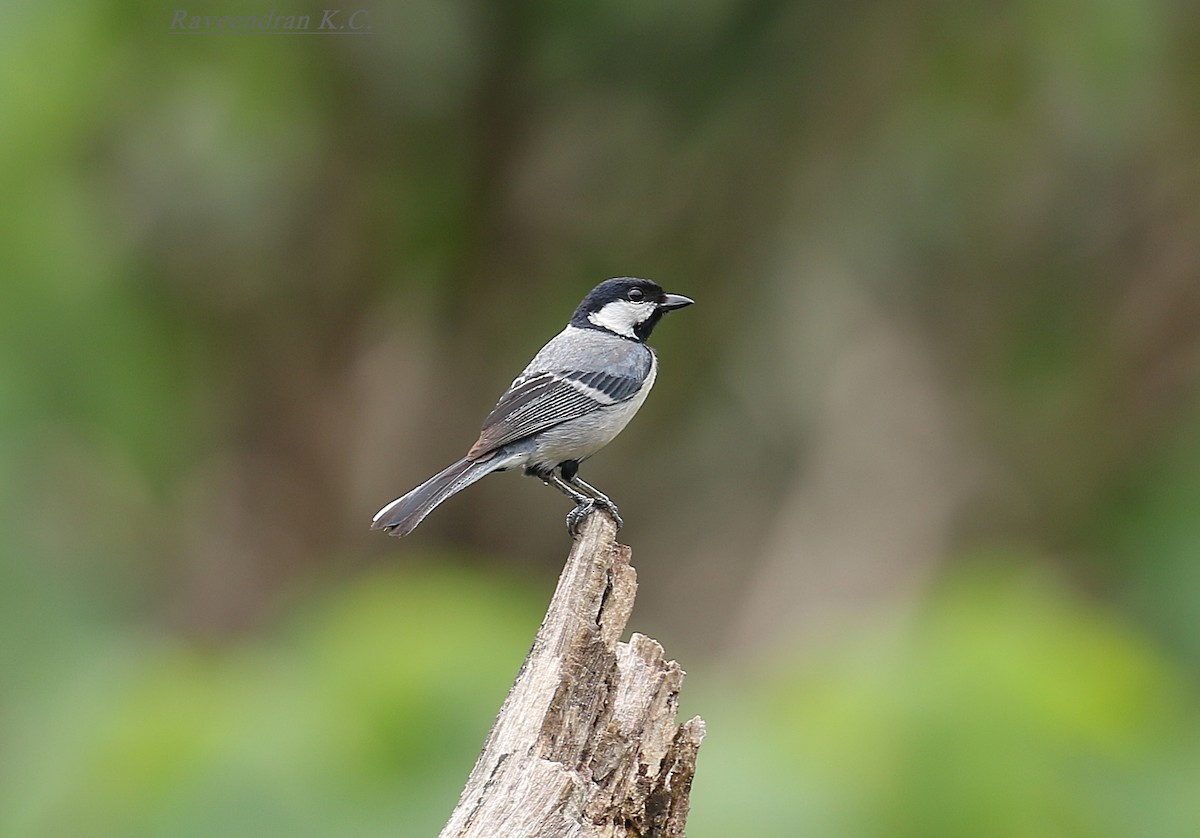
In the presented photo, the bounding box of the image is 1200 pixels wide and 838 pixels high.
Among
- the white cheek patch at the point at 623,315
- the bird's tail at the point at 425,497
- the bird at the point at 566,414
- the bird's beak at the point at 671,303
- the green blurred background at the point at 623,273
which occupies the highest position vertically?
the green blurred background at the point at 623,273

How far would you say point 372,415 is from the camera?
9836 mm

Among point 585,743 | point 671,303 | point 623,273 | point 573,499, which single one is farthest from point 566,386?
point 623,273

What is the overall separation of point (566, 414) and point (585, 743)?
185cm

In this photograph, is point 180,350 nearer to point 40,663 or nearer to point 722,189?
point 40,663

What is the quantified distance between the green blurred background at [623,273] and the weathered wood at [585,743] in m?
3.88

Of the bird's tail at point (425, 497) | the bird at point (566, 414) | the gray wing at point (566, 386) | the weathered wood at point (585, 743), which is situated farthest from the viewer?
the gray wing at point (566, 386)

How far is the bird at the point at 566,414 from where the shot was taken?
16.4ft

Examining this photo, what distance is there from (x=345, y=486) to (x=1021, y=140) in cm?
573

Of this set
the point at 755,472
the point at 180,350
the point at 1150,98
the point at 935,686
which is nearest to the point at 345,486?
the point at 180,350

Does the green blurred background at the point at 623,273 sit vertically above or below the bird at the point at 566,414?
above

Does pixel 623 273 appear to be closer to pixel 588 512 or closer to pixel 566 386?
pixel 566 386

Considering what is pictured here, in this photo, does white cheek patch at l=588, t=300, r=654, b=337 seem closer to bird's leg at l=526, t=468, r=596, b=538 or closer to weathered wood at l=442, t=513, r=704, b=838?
bird's leg at l=526, t=468, r=596, b=538

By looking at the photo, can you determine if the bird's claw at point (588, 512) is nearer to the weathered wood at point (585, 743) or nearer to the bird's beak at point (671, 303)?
the weathered wood at point (585, 743)

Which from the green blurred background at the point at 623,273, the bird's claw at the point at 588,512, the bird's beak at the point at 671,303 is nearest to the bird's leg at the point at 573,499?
the bird's claw at the point at 588,512
